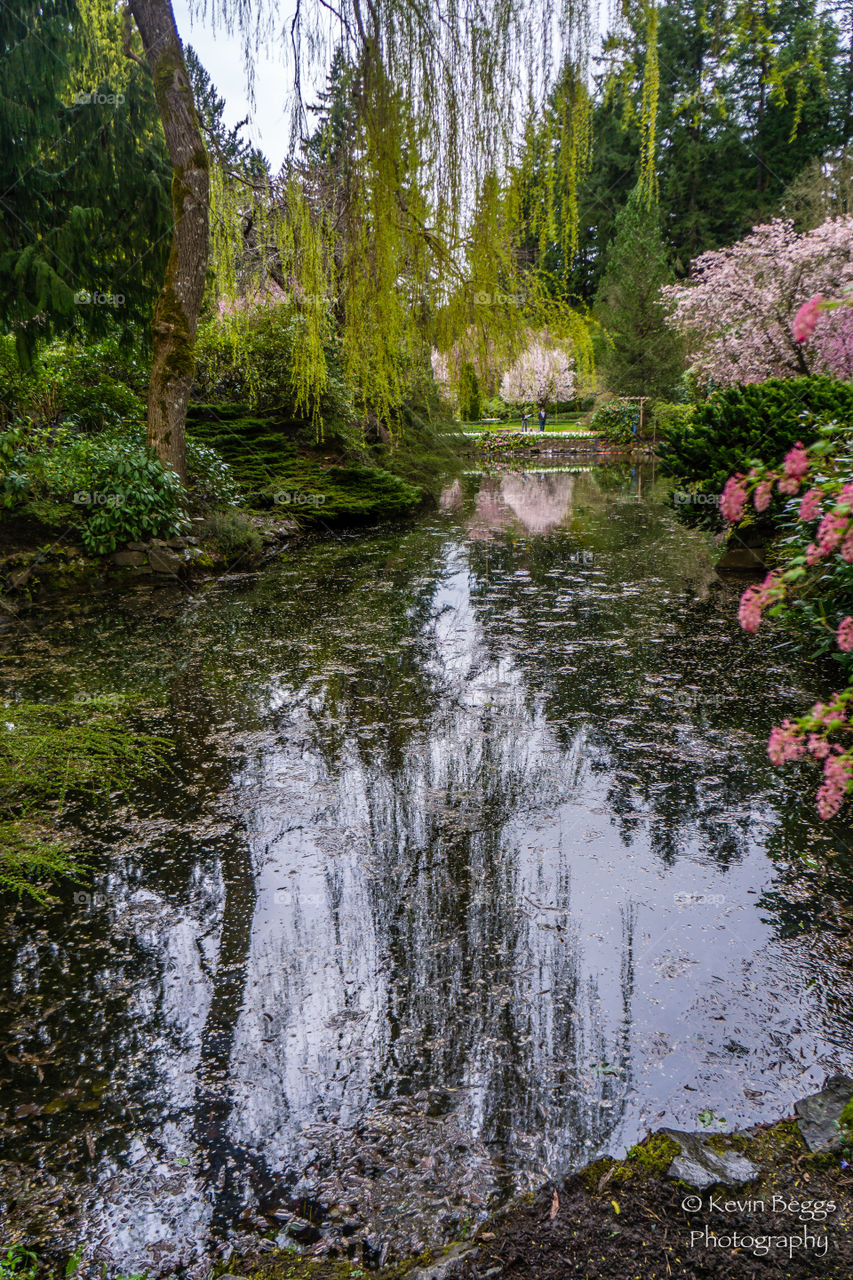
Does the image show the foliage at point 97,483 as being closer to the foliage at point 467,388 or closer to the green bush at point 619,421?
the foliage at point 467,388

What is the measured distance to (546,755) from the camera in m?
3.88

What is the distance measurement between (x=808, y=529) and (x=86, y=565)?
6.65 metres

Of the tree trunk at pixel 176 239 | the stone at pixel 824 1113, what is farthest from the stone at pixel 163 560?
the stone at pixel 824 1113

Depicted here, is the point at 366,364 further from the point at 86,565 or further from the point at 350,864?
the point at 86,565

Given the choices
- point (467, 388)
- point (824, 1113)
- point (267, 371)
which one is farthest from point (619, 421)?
point (824, 1113)

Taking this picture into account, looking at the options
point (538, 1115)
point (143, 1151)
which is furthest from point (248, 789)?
point (538, 1115)
